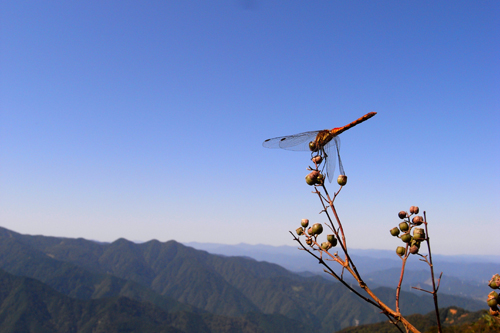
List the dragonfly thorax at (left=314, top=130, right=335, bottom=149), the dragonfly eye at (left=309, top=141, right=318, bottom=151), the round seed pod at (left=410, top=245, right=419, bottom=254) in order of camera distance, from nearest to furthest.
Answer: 1. the round seed pod at (left=410, top=245, right=419, bottom=254)
2. the dragonfly eye at (left=309, top=141, right=318, bottom=151)
3. the dragonfly thorax at (left=314, top=130, right=335, bottom=149)

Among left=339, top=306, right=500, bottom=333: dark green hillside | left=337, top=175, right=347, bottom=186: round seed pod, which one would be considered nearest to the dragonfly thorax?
left=337, top=175, right=347, bottom=186: round seed pod

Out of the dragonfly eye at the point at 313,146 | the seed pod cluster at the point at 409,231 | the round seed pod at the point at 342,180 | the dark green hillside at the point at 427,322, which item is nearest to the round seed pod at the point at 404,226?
the seed pod cluster at the point at 409,231

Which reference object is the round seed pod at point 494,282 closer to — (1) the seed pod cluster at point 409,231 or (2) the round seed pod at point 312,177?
(1) the seed pod cluster at point 409,231

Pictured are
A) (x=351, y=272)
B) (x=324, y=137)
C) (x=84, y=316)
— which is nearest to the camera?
(x=351, y=272)

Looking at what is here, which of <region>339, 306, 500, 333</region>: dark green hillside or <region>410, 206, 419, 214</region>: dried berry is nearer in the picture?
<region>410, 206, 419, 214</region>: dried berry

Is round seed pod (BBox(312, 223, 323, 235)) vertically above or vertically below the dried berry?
below

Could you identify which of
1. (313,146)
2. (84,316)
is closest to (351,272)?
(313,146)

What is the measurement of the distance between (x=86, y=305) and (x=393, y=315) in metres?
187

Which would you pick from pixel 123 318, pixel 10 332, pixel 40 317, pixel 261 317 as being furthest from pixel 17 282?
pixel 261 317

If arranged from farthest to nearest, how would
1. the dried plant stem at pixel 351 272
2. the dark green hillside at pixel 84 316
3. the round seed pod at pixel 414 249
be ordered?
the dark green hillside at pixel 84 316, the round seed pod at pixel 414 249, the dried plant stem at pixel 351 272

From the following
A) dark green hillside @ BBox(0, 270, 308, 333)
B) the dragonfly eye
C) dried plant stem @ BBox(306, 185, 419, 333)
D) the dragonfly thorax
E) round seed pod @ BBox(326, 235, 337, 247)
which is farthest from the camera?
dark green hillside @ BBox(0, 270, 308, 333)

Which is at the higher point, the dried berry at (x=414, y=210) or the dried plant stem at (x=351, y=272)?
the dried berry at (x=414, y=210)

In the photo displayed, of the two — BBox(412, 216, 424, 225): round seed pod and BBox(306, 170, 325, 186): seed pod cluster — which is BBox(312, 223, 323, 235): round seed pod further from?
BBox(412, 216, 424, 225): round seed pod

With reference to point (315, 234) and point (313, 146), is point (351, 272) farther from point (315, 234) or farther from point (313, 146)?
point (313, 146)
